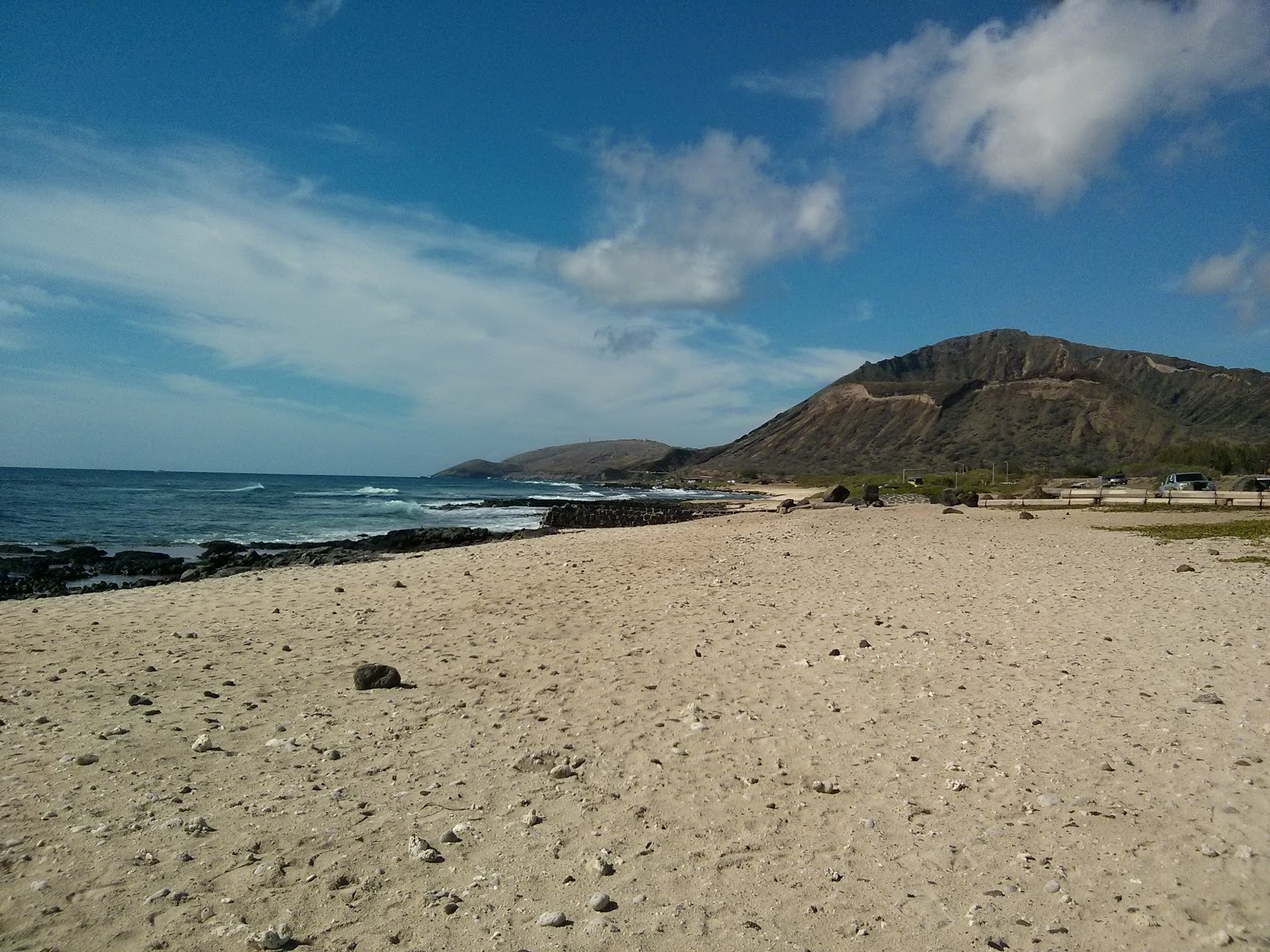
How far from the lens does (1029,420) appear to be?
133625 millimetres

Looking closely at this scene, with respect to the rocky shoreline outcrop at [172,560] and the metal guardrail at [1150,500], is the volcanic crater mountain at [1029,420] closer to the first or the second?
the metal guardrail at [1150,500]

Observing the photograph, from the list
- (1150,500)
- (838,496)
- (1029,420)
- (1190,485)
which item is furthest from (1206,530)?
(1029,420)

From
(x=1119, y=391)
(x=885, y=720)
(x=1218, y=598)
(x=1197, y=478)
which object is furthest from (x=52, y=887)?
(x=1119, y=391)

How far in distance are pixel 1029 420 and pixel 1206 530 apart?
124319 mm

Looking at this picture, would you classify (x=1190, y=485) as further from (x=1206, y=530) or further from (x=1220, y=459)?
(x=1220, y=459)

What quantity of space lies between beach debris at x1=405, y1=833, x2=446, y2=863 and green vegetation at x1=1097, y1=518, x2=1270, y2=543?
73.9 feet

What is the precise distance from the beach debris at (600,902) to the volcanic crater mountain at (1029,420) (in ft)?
381

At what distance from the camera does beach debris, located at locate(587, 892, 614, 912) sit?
12.5 ft

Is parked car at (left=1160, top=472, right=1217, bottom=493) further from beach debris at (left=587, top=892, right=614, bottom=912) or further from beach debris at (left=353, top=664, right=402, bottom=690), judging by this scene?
beach debris at (left=587, top=892, right=614, bottom=912)

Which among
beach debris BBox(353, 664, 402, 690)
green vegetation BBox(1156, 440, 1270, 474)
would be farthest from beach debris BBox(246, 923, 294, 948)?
green vegetation BBox(1156, 440, 1270, 474)

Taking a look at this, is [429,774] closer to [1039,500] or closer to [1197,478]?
[1039,500]

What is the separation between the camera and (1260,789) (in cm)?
512

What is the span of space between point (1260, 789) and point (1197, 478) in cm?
5106

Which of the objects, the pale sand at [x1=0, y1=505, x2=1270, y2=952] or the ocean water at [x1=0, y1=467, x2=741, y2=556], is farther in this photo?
the ocean water at [x1=0, y1=467, x2=741, y2=556]
